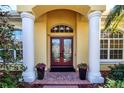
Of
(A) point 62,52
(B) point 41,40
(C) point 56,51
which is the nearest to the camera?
(B) point 41,40

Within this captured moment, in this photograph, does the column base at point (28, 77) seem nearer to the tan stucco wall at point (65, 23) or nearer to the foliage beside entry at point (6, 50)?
the foliage beside entry at point (6, 50)

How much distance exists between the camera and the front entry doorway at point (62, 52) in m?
17.3

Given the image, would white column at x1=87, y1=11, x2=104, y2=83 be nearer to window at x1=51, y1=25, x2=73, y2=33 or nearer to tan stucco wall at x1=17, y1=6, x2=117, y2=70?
tan stucco wall at x1=17, y1=6, x2=117, y2=70

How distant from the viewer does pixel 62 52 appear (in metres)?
17.6

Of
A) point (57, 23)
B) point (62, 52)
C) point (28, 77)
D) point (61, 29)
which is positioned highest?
point (57, 23)

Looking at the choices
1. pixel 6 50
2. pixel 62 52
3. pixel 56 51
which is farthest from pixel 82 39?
pixel 6 50

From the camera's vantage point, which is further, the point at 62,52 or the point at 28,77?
the point at 62,52

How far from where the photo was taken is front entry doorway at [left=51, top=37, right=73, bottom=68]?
56.7ft

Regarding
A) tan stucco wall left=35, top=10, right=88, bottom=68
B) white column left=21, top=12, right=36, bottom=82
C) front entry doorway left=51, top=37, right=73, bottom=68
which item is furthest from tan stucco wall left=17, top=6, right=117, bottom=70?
white column left=21, top=12, right=36, bottom=82

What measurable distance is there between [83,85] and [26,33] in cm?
383

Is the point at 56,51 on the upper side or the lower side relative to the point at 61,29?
lower

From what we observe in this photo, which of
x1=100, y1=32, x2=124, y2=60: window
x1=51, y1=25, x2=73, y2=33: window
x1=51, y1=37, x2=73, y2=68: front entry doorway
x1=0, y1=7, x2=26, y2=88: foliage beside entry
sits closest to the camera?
x1=0, y1=7, x2=26, y2=88: foliage beside entry

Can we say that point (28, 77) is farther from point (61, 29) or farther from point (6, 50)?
point (61, 29)

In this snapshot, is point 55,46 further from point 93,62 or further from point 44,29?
point 93,62
